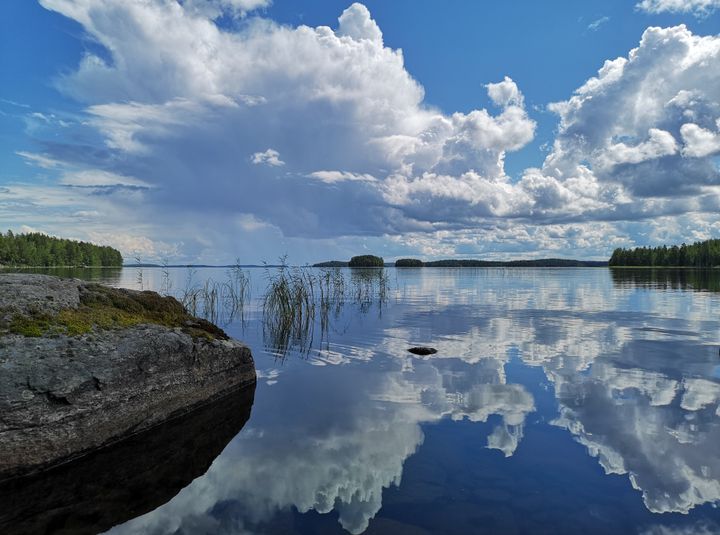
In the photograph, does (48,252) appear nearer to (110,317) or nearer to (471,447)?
(110,317)

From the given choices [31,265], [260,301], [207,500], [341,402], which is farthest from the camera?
[31,265]

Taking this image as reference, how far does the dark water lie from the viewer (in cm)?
652

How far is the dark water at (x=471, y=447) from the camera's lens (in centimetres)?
652

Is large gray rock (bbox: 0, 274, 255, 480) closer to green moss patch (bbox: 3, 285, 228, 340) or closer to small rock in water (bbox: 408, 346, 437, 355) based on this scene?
green moss patch (bbox: 3, 285, 228, 340)

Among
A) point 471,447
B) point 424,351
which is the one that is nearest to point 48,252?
point 424,351

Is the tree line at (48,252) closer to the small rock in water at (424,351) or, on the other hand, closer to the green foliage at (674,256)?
the small rock in water at (424,351)

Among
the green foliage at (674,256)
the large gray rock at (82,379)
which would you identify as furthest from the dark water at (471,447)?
the green foliage at (674,256)

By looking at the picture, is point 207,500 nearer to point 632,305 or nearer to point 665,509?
point 665,509

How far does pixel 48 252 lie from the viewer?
140250 millimetres

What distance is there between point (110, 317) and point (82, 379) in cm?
258

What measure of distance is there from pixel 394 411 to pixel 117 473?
242 inches

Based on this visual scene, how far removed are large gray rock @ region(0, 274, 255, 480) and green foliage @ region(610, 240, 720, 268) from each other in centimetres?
18707

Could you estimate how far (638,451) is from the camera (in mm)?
8562

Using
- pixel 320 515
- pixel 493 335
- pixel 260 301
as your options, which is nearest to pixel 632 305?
pixel 493 335
